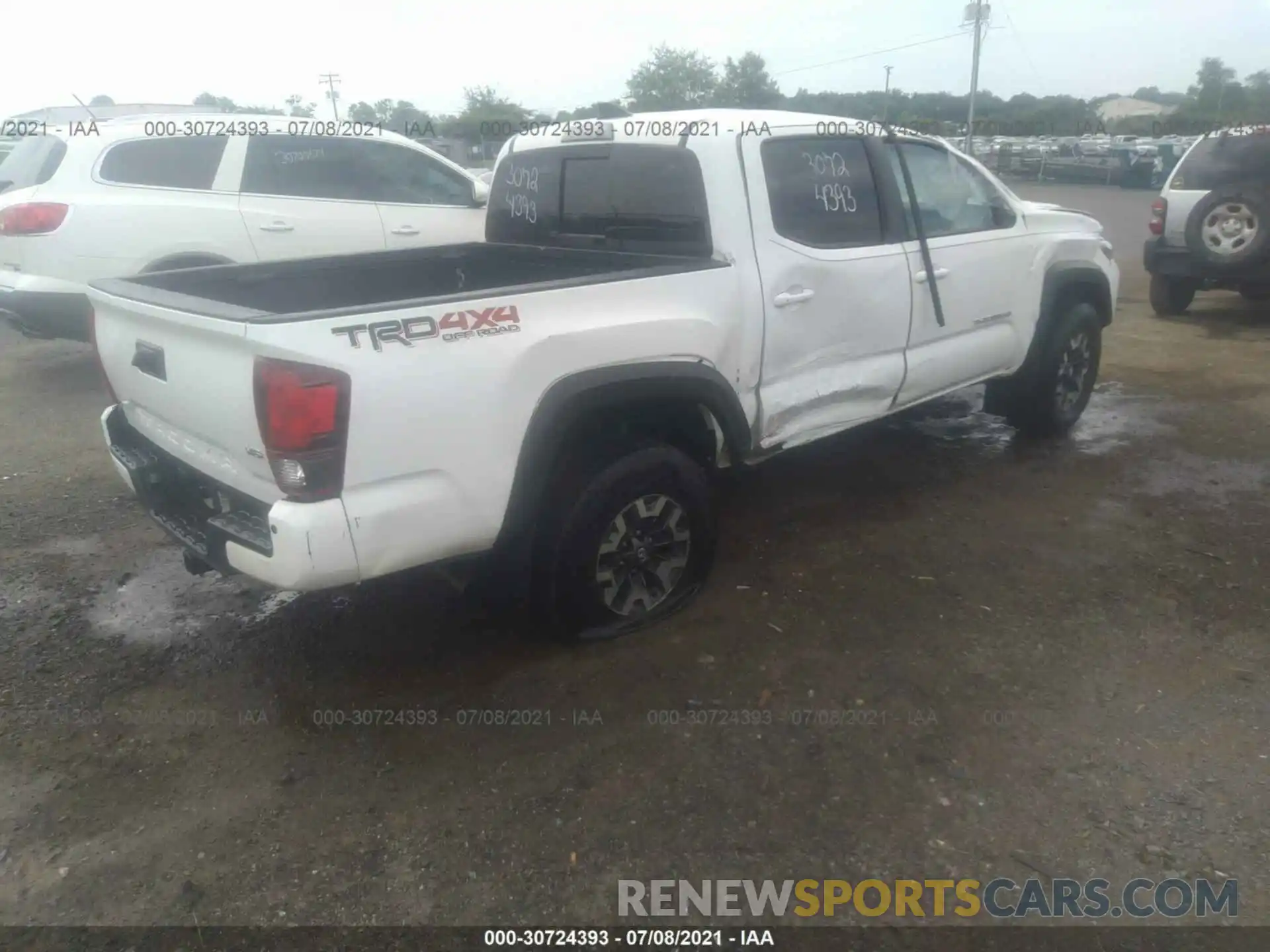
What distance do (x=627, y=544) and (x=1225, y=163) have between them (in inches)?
320

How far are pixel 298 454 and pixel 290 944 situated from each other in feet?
3.98

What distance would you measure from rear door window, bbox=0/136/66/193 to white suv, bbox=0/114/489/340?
15mm

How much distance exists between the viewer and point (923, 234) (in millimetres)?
4332

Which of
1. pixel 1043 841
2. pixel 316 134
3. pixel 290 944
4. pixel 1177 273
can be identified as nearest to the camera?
pixel 290 944

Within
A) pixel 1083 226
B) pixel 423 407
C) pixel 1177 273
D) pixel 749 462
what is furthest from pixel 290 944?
pixel 1177 273

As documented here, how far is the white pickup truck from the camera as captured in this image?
2627mm

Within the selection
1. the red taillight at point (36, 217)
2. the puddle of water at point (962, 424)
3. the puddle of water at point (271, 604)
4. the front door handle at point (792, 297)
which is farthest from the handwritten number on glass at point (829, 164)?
the red taillight at point (36, 217)

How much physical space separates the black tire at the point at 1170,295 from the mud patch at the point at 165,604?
8.96m

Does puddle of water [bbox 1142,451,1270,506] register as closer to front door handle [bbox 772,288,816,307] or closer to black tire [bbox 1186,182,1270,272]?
front door handle [bbox 772,288,816,307]

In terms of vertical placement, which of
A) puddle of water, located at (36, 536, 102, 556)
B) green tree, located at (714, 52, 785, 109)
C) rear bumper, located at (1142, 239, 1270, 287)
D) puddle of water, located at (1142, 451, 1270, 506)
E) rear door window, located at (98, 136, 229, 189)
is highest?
green tree, located at (714, 52, 785, 109)

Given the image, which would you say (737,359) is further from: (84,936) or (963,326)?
(84,936)

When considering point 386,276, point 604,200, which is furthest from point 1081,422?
point 386,276

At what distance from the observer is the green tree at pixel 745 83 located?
1001 inches

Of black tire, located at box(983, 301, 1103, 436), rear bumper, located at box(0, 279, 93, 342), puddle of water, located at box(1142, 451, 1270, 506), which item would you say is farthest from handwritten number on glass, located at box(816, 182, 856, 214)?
rear bumper, located at box(0, 279, 93, 342)
